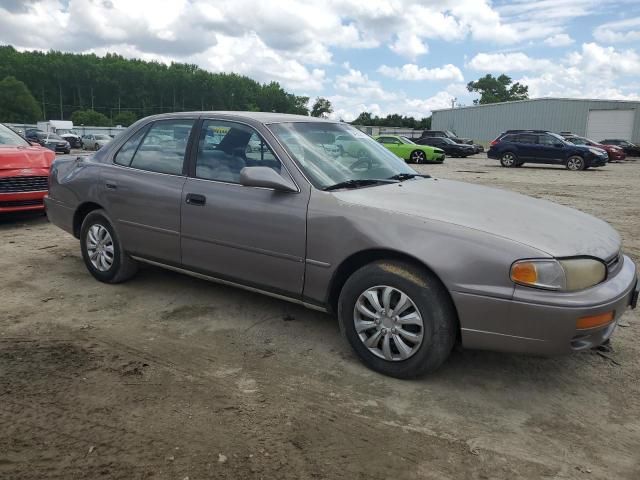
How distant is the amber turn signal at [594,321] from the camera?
2.79 m

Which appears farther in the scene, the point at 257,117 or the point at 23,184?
the point at 23,184

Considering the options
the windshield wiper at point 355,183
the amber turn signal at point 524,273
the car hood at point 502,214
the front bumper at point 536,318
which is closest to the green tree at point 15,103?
the windshield wiper at point 355,183

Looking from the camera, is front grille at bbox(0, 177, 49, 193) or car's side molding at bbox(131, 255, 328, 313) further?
front grille at bbox(0, 177, 49, 193)

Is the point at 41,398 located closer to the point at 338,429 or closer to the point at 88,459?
the point at 88,459

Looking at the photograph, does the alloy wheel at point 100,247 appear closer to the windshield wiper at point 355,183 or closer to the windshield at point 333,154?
the windshield at point 333,154

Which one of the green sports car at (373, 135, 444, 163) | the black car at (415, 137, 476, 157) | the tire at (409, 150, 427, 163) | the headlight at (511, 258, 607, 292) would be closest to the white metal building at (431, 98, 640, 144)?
the black car at (415, 137, 476, 157)

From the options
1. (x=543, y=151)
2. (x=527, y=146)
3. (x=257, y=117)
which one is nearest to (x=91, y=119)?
(x=527, y=146)

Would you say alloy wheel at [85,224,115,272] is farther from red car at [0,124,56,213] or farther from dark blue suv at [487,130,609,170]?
dark blue suv at [487,130,609,170]

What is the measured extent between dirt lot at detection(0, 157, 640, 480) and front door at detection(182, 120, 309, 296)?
462mm

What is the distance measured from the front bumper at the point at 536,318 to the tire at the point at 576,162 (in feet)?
70.8

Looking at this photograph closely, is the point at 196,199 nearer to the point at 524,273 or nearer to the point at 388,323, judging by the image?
the point at 388,323

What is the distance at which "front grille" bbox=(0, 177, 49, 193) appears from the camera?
7.35 metres

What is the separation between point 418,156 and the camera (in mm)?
25703

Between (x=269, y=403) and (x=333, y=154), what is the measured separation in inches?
73.5
